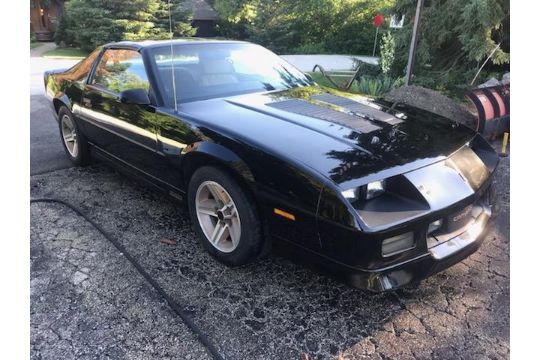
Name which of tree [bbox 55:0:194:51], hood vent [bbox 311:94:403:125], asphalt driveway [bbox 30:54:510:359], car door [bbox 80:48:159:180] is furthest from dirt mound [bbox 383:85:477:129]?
tree [bbox 55:0:194:51]

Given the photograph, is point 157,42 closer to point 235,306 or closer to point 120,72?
point 120,72

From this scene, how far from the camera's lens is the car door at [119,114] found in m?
3.25

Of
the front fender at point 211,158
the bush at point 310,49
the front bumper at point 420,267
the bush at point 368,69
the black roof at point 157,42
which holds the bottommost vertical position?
the front bumper at point 420,267

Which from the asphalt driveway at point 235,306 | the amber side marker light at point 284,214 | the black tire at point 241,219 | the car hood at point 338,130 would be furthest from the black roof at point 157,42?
the amber side marker light at point 284,214

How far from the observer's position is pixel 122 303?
8.14 feet

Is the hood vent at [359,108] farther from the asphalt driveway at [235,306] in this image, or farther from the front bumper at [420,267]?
the asphalt driveway at [235,306]

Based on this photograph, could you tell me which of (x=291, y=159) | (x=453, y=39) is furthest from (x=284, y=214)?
(x=453, y=39)

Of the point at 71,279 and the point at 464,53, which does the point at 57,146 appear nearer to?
the point at 71,279

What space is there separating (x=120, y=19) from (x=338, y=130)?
57.8 feet

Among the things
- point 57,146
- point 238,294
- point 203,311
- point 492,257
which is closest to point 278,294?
point 238,294

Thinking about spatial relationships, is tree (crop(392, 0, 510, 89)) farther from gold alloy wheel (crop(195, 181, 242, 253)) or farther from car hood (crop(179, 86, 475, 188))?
gold alloy wheel (crop(195, 181, 242, 253))

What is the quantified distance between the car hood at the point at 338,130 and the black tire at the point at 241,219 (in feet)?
0.92

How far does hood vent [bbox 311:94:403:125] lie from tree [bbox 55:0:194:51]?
15469 mm

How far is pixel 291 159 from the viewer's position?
7.36 feet
